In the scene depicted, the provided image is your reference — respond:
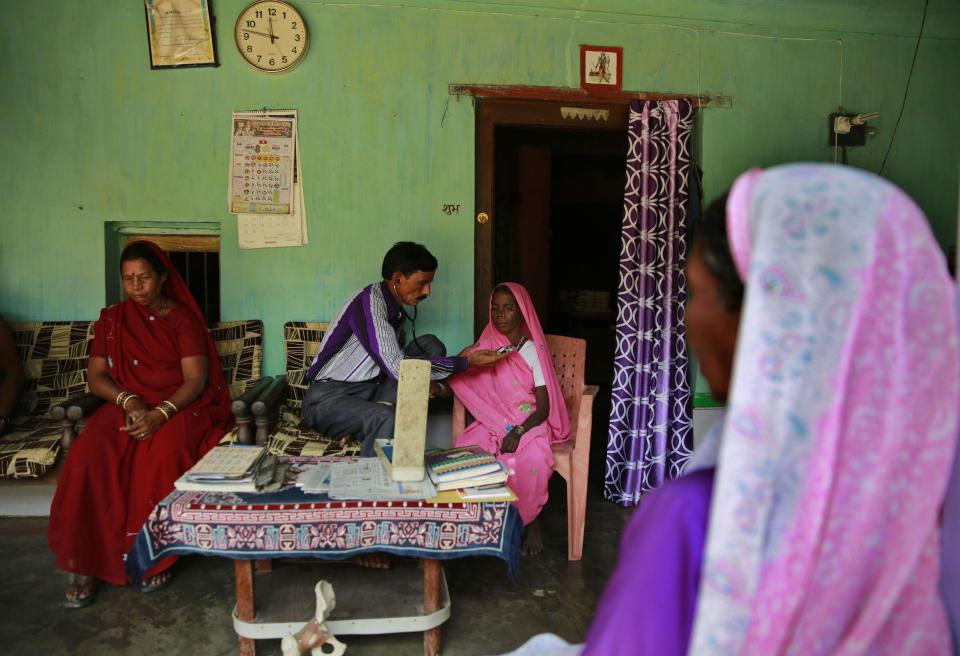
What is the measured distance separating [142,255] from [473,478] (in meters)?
1.87

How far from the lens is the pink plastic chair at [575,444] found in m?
3.16

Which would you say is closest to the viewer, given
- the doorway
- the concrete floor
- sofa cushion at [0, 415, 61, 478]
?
the concrete floor

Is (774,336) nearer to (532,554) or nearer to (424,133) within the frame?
(532,554)

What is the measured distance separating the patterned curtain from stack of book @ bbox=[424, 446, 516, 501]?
5.64ft

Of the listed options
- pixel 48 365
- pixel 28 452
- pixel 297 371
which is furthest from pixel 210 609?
pixel 48 365

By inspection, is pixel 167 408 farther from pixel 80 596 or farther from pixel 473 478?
pixel 473 478

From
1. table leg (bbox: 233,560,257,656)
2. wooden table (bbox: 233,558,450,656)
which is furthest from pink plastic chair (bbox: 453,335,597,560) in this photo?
table leg (bbox: 233,560,257,656)

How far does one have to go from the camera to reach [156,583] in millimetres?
2752

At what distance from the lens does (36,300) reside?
365cm

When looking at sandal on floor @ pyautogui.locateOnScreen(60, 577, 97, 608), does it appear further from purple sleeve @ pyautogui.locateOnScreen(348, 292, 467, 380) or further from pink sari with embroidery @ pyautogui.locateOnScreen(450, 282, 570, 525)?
pink sari with embroidery @ pyautogui.locateOnScreen(450, 282, 570, 525)

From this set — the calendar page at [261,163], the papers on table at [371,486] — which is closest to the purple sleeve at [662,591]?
the papers on table at [371,486]

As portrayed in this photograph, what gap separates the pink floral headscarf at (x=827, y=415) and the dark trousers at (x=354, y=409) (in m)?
2.45

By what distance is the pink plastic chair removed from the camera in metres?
3.16

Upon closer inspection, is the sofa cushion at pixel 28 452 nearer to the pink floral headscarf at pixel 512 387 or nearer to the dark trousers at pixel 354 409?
the dark trousers at pixel 354 409
